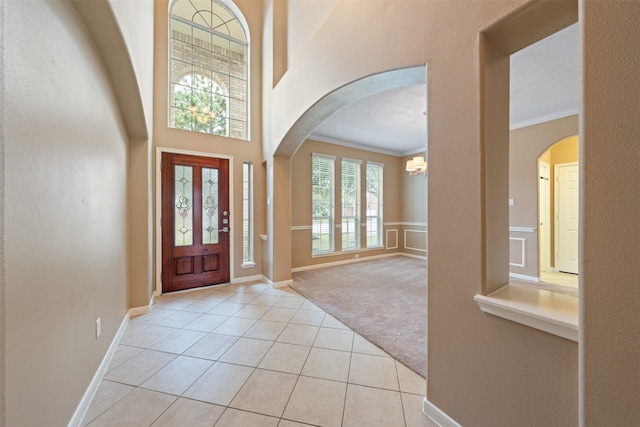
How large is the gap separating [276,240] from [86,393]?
260 cm

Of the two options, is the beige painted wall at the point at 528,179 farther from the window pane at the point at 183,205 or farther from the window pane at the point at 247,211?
the window pane at the point at 183,205

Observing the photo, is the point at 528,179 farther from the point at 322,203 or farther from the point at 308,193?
the point at 308,193

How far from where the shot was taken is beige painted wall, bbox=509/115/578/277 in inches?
161

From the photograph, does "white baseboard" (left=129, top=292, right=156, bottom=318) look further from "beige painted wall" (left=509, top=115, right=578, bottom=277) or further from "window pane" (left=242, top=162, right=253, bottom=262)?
"beige painted wall" (left=509, top=115, right=578, bottom=277)

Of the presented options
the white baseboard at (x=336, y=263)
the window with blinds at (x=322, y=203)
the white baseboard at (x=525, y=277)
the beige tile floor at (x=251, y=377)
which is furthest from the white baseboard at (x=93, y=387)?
the white baseboard at (x=525, y=277)

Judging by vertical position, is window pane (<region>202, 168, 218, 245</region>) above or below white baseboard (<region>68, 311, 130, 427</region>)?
above

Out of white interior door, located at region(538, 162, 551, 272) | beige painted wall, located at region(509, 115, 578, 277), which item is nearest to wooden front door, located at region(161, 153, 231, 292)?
beige painted wall, located at region(509, 115, 578, 277)

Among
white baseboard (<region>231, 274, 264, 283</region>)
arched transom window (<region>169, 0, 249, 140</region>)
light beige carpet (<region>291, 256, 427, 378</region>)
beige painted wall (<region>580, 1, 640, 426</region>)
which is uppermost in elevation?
arched transom window (<region>169, 0, 249, 140</region>)

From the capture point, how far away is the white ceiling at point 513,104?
2504 millimetres

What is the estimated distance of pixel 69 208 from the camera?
1.35 metres

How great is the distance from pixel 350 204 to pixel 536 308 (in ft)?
16.0

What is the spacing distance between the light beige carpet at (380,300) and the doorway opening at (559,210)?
2474 millimetres

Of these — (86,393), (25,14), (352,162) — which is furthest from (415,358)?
(352,162)

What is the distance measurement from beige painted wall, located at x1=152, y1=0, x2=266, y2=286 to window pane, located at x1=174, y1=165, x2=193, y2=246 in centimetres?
26
